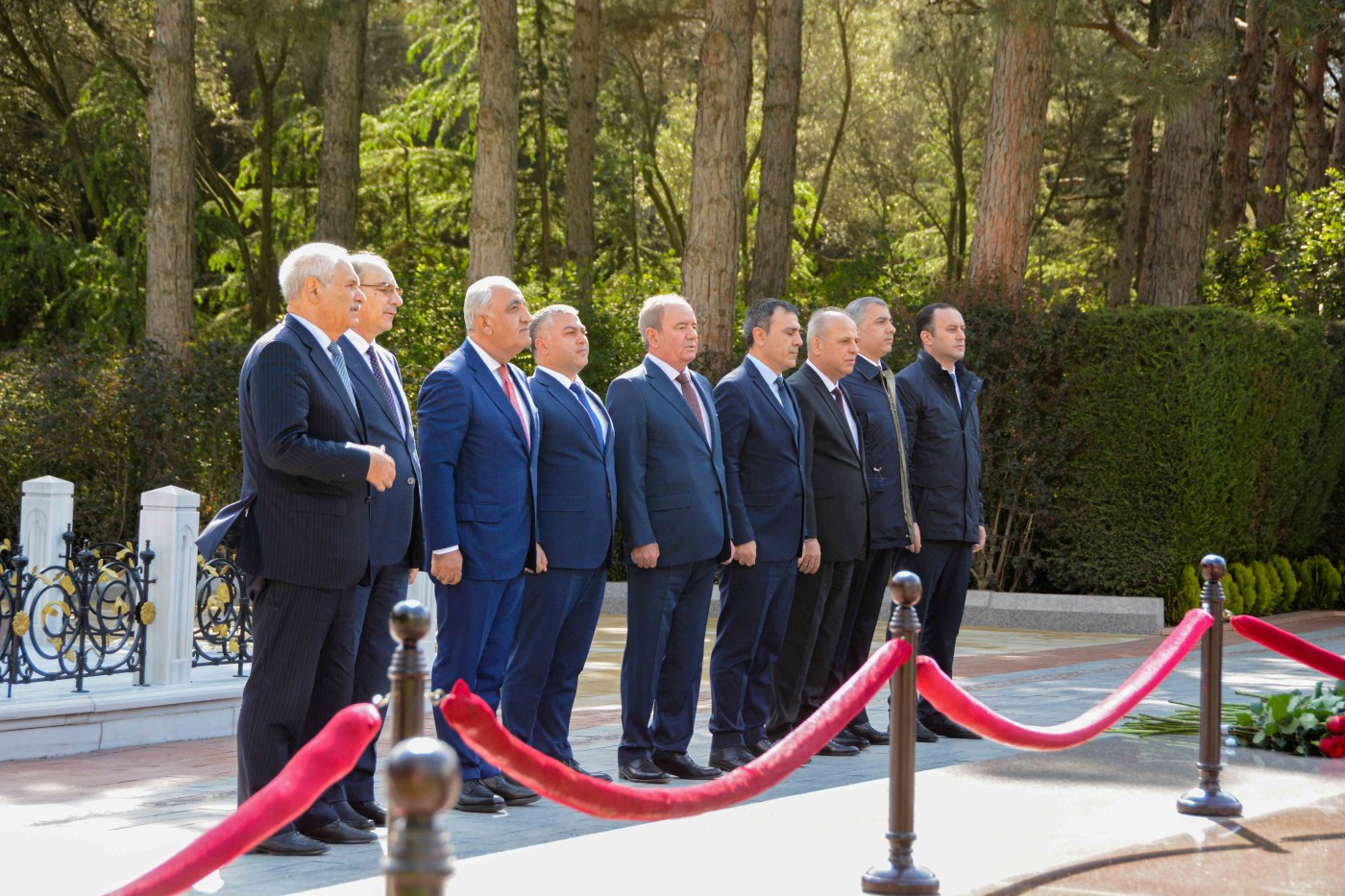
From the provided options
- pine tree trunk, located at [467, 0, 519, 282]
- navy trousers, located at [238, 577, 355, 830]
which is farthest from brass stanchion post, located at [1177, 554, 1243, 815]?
pine tree trunk, located at [467, 0, 519, 282]

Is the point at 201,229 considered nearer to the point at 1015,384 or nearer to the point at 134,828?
the point at 1015,384

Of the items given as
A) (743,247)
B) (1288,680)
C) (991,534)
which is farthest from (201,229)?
(1288,680)

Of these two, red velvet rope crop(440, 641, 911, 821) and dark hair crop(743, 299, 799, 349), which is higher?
dark hair crop(743, 299, 799, 349)

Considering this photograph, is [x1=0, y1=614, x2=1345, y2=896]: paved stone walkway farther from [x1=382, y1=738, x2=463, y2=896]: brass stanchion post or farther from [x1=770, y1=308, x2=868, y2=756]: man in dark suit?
[x1=382, y1=738, x2=463, y2=896]: brass stanchion post

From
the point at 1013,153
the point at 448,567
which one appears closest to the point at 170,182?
the point at 1013,153

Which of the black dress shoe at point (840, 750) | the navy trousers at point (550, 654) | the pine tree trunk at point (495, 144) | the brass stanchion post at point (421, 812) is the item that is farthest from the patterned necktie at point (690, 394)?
the pine tree trunk at point (495, 144)

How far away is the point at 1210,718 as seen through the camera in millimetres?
6297

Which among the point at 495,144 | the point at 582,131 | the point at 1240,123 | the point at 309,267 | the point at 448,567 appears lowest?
the point at 448,567

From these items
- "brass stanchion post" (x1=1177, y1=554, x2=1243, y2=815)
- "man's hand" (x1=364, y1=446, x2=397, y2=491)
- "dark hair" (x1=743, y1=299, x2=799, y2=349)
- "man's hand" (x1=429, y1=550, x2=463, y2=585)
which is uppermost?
"dark hair" (x1=743, y1=299, x2=799, y2=349)

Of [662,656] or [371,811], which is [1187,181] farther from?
[371,811]

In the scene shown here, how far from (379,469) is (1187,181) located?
14720 millimetres

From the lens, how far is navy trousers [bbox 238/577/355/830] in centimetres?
555

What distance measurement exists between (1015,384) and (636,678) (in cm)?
860

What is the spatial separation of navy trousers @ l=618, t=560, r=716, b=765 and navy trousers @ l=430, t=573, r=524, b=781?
0.69m
